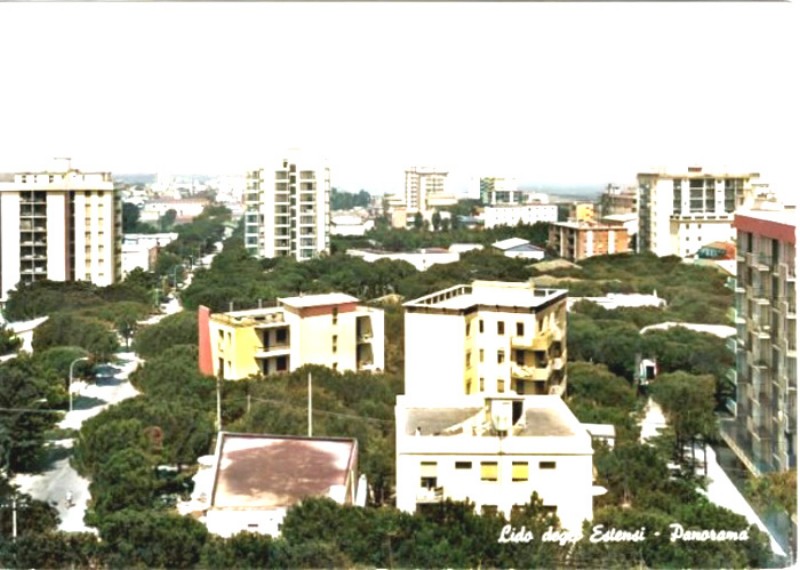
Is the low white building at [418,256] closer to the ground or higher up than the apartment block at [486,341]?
higher up

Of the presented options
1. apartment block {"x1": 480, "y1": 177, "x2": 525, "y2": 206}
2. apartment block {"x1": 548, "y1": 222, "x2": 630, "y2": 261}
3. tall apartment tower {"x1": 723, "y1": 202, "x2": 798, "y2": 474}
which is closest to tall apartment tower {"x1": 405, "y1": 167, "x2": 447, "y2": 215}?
apartment block {"x1": 480, "y1": 177, "x2": 525, "y2": 206}

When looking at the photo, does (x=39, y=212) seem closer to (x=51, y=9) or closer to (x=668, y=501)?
(x=51, y=9)

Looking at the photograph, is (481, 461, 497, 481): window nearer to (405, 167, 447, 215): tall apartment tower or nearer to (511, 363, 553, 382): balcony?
(511, 363, 553, 382): balcony

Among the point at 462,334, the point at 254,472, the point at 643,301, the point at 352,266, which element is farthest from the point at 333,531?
the point at 643,301

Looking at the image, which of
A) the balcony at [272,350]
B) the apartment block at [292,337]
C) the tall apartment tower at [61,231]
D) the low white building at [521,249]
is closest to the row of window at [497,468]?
the apartment block at [292,337]

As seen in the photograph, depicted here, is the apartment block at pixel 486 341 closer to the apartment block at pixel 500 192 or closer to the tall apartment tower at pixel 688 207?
the apartment block at pixel 500 192

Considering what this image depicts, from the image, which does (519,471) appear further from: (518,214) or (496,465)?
(518,214)
